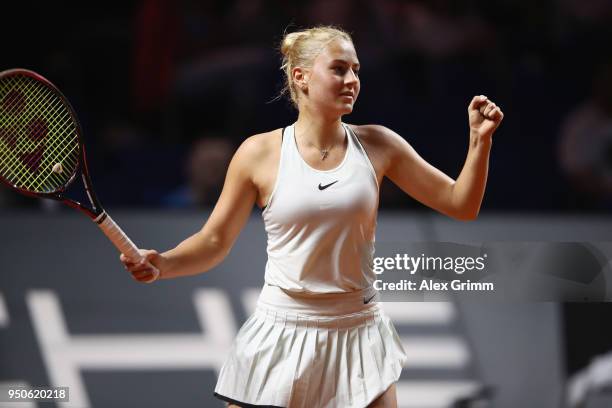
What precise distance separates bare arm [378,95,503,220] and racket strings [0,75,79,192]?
931 mm

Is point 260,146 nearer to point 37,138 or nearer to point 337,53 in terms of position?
point 337,53

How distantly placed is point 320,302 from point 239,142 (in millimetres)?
2534

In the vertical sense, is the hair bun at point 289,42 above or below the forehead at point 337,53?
above

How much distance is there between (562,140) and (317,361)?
→ 2.79m

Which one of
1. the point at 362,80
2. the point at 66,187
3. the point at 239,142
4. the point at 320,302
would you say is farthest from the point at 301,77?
the point at 362,80

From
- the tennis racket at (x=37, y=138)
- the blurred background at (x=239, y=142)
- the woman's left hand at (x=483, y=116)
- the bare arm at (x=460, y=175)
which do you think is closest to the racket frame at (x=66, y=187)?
the tennis racket at (x=37, y=138)

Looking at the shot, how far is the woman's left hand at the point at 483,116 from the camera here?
268 centimetres

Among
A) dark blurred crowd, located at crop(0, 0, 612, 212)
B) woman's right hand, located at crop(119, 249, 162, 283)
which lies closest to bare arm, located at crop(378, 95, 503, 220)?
woman's right hand, located at crop(119, 249, 162, 283)

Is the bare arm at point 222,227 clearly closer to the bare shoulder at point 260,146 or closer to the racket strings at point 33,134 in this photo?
the bare shoulder at point 260,146

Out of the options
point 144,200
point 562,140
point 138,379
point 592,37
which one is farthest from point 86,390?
point 592,37

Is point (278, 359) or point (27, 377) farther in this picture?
point (27, 377)

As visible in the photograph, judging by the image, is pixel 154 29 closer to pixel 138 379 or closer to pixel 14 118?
pixel 138 379

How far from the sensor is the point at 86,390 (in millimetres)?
4328

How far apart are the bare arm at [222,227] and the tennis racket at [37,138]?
217mm
